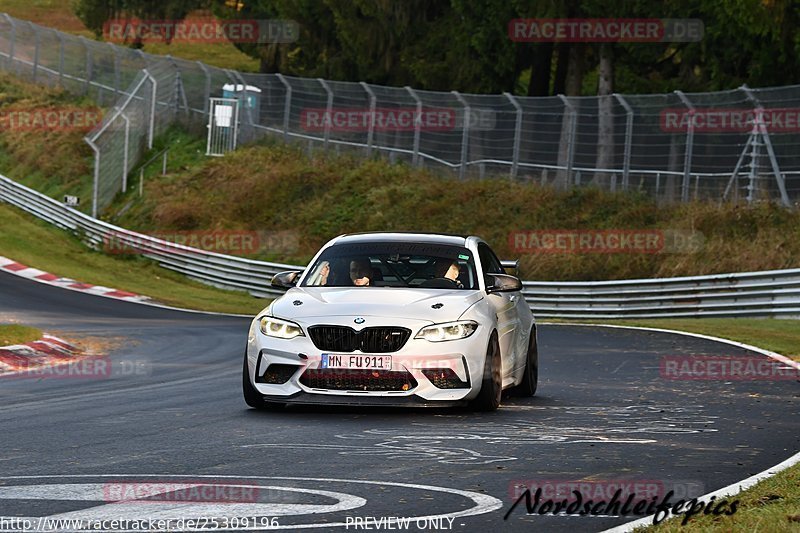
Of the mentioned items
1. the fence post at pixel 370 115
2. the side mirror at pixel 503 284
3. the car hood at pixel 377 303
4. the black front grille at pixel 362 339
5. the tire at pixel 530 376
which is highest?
the fence post at pixel 370 115

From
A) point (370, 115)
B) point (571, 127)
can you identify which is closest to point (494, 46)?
point (370, 115)

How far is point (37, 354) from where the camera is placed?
18.8m

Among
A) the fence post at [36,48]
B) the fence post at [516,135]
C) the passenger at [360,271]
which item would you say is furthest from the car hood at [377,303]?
the fence post at [36,48]

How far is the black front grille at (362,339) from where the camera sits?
11859 mm

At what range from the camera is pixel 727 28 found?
36.4 m

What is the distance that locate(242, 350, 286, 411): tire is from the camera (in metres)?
12.2

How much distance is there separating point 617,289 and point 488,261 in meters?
18.2

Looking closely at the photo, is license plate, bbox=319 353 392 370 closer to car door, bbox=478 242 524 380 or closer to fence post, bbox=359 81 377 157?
car door, bbox=478 242 524 380

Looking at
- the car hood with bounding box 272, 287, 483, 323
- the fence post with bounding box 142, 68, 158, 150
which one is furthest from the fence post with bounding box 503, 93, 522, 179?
the car hood with bounding box 272, 287, 483, 323

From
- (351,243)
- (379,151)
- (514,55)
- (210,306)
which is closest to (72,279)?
(210,306)

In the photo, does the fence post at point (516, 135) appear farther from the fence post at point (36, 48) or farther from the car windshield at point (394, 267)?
the fence post at point (36, 48)

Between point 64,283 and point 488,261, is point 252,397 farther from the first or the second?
point 64,283

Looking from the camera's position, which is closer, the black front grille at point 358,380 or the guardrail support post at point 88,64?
the black front grille at point 358,380

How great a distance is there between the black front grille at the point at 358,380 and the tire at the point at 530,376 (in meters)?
2.52
